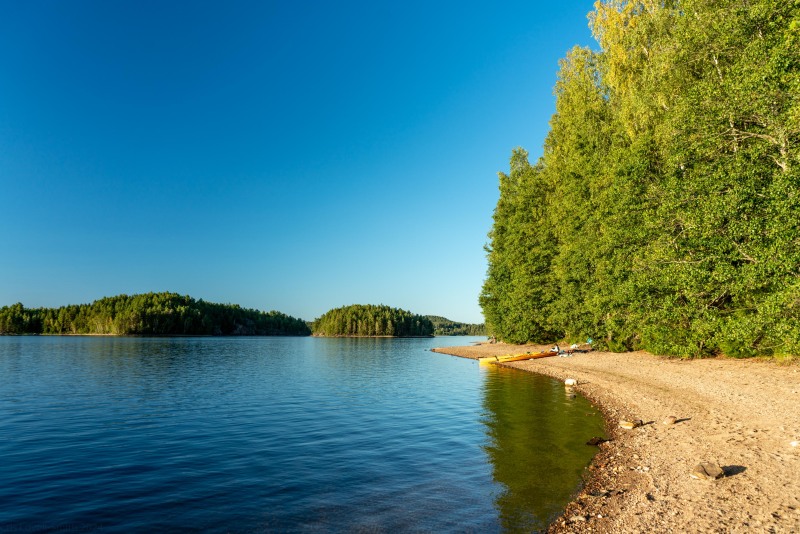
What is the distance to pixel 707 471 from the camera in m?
12.4

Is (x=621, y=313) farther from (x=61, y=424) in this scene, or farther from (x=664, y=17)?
(x=61, y=424)

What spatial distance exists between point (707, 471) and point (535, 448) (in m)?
→ 6.76

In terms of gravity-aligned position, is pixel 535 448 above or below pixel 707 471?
below

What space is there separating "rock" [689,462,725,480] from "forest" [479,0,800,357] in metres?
13.0

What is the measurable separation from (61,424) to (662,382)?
116ft

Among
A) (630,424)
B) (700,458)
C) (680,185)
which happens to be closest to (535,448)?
(630,424)

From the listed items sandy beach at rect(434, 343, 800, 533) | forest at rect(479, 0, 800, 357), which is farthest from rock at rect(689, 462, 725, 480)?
forest at rect(479, 0, 800, 357)

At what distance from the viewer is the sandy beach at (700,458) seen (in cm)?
1026

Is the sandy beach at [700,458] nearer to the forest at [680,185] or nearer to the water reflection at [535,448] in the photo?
the water reflection at [535,448]

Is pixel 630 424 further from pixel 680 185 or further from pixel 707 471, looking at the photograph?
pixel 680 185

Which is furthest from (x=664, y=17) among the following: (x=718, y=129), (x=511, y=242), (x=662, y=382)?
(x=511, y=242)

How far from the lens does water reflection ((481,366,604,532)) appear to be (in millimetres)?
12195

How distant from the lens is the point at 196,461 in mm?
17125

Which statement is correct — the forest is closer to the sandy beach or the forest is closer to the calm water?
the sandy beach
